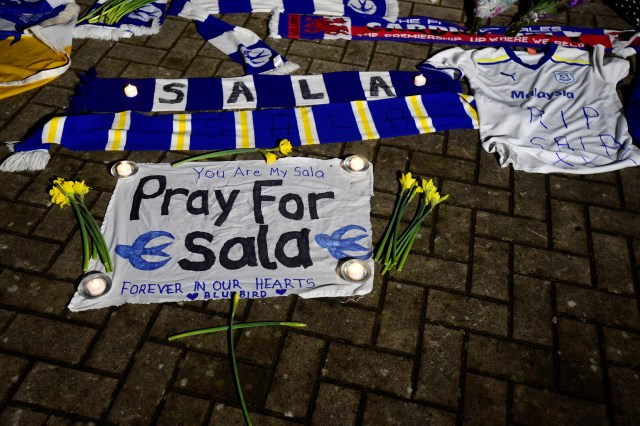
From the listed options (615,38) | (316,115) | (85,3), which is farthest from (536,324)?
(85,3)

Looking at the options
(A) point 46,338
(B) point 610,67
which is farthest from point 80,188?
(B) point 610,67

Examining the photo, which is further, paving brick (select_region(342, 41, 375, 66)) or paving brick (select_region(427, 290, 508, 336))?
paving brick (select_region(342, 41, 375, 66))

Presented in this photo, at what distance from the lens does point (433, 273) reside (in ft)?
10.8

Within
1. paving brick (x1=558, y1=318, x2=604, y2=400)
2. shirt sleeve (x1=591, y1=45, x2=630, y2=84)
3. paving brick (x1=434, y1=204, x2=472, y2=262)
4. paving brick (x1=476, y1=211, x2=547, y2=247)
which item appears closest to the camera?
paving brick (x1=558, y1=318, x2=604, y2=400)

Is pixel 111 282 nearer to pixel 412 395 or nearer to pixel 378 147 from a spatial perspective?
pixel 412 395

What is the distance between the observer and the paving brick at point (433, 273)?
3240 mm

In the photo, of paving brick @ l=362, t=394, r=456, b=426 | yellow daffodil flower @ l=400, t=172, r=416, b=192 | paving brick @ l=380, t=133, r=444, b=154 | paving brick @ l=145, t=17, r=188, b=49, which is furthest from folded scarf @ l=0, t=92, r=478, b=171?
paving brick @ l=362, t=394, r=456, b=426

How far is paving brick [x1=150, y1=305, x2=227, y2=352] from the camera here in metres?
2.95

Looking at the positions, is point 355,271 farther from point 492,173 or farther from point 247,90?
point 247,90

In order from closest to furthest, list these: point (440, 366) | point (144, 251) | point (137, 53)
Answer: point (440, 366) < point (144, 251) < point (137, 53)

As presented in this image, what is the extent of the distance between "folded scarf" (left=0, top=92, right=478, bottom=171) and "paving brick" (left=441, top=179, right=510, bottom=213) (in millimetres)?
534

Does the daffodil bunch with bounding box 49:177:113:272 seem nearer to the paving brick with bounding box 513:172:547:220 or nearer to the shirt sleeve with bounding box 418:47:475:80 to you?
the paving brick with bounding box 513:172:547:220

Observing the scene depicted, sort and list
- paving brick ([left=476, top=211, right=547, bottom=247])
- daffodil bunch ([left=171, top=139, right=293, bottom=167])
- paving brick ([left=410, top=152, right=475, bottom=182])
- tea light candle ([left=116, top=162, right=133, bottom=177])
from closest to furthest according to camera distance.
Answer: paving brick ([left=476, top=211, right=547, bottom=247]), tea light candle ([left=116, top=162, right=133, bottom=177]), daffodil bunch ([left=171, top=139, right=293, bottom=167]), paving brick ([left=410, top=152, right=475, bottom=182])

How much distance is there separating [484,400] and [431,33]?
131 inches
